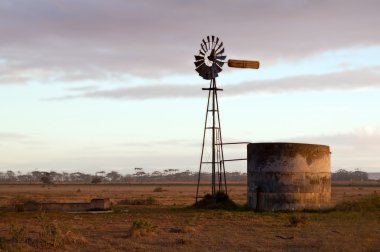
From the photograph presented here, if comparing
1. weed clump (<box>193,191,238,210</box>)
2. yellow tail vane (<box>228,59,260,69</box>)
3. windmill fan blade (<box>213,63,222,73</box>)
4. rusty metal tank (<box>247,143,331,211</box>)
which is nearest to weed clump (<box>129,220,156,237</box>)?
rusty metal tank (<box>247,143,331,211</box>)

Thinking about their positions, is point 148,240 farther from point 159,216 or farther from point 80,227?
point 159,216

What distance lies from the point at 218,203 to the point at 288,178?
5.05 m

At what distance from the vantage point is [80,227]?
2353 centimetres

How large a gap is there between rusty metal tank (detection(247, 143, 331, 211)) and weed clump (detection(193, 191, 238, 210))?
7.14 ft

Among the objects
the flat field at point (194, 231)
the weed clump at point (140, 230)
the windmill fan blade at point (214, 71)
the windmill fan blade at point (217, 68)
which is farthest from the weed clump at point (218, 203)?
the weed clump at point (140, 230)

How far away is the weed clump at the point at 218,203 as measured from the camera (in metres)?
32.7

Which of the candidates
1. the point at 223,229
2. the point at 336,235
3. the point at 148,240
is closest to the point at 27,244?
the point at 148,240

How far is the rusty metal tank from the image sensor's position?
30.0 metres

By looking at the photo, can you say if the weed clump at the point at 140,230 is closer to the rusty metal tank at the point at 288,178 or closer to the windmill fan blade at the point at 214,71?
the rusty metal tank at the point at 288,178

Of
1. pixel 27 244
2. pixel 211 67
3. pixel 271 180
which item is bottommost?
pixel 27 244

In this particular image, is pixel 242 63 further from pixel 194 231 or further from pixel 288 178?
pixel 194 231

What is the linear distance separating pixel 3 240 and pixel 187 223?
841cm

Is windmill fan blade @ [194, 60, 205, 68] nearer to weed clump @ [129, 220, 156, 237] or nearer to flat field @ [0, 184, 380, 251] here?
flat field @ [0, 184, 380, 251]

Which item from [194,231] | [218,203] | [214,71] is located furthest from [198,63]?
[194,231]
